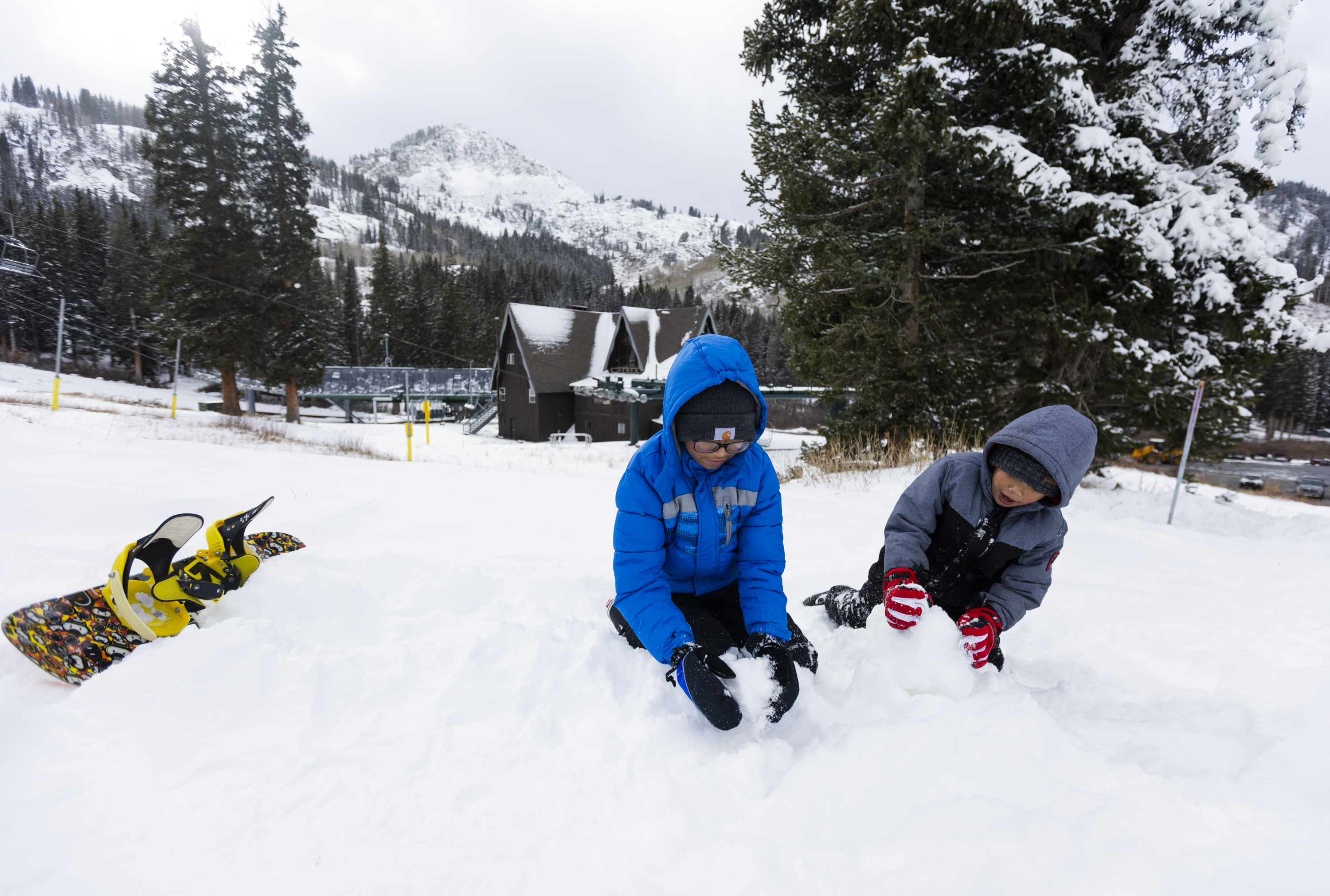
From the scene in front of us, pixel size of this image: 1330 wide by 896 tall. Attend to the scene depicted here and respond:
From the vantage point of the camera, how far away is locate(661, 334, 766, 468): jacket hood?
7.30 ft

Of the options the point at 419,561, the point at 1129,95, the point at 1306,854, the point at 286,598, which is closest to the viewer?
the point at 1306,854

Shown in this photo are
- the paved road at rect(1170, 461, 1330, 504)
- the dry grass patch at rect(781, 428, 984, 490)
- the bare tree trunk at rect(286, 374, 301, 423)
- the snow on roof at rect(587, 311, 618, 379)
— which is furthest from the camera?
the snow on roof at rect(587, 311, 618, 379)

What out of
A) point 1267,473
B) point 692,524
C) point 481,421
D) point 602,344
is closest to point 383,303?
point 481,421

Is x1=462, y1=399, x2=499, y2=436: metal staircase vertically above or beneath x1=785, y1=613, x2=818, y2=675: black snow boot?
beneath

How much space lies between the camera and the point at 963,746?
6.09 feet

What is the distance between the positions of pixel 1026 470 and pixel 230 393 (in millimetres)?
27123

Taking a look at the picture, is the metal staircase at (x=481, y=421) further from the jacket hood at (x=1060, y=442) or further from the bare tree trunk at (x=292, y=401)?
the jacket hood at (x=1060, y=442)

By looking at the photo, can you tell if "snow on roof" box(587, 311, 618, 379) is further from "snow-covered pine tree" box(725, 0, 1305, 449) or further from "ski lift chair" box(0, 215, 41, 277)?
"ski lift chair" box(0, 215, 41, 277)

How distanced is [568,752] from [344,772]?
0.76 meters

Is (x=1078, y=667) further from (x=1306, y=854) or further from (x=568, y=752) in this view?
Result: (x=568, y=752)

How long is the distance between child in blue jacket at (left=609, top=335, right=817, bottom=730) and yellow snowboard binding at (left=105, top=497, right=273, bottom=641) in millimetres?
2083

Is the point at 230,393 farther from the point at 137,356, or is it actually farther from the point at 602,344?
the point at 137,356

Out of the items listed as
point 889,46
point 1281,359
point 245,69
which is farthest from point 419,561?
point 245,69

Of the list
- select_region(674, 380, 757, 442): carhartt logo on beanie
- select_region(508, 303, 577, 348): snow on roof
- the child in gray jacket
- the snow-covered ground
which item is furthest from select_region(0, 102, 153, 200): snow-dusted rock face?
the child in gray jacket
